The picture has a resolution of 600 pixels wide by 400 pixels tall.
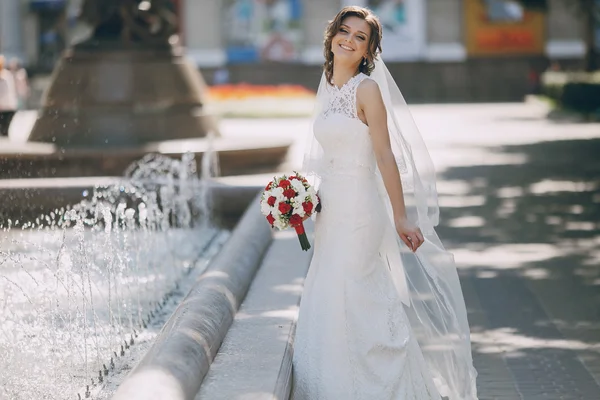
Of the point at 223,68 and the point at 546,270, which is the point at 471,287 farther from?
the point at 223,68

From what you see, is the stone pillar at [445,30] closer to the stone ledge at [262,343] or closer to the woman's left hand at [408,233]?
the stone ledge at [262,343]

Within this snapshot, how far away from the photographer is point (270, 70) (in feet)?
140

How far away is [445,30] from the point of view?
43.7 metres

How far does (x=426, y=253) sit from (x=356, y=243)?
0.64m

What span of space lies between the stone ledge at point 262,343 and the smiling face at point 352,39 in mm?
1375

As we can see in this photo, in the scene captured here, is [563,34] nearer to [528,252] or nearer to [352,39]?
[528,252]

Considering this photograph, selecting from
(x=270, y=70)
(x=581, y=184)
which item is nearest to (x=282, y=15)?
(x=270, y=70)

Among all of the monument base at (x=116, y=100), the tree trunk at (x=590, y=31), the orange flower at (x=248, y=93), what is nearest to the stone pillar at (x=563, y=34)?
the tree trunk at (x=590, y=31)

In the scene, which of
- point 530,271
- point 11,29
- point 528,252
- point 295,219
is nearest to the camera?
point 295,219

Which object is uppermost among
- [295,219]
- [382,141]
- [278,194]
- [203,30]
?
[382,141]

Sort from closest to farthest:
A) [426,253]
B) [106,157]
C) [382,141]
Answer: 1. [382,141]
2. [426,253]
3. [106,157]

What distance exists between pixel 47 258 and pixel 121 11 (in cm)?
601

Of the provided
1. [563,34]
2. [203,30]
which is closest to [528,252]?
[563,34]

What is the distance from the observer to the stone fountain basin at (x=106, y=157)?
13492mm
